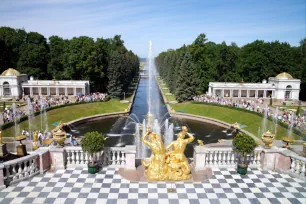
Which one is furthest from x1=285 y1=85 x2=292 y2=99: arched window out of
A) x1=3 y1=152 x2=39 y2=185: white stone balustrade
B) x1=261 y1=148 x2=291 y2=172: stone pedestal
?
x1=3 y1=152 x2=39 y2=185: white stone balustrade

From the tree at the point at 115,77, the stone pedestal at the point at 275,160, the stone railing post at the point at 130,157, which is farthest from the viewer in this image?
the tree at the point at 115,77

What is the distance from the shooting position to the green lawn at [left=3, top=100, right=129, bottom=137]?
35147mm

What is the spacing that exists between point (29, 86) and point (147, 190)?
55467 millimetres

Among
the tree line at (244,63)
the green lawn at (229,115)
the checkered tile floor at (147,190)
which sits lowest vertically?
the green lawn at (229,115)

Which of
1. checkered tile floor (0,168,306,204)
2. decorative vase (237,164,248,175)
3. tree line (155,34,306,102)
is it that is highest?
tree line (155,34,306,102)

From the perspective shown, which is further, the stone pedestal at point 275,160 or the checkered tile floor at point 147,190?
the stone pedestal at point 275,160

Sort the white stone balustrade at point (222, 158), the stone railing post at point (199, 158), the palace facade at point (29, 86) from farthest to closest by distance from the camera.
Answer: the palace facade at point (29, 86)
the white stone balustrade at point (222, 158)
the stone railing post at point (199, 158)

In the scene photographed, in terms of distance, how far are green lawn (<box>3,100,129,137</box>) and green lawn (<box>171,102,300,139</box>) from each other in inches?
476

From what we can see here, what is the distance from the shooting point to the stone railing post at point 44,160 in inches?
571

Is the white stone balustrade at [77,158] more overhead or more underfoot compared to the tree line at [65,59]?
more underfoot

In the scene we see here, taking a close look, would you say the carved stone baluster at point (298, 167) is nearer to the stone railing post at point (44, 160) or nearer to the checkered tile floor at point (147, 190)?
the checkered tile floor at point (147, 190)

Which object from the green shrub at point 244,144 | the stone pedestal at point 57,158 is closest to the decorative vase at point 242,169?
the green shrub at point 244,144

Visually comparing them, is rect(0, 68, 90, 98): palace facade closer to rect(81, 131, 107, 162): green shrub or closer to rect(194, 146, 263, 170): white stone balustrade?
rect(81, 131, 107, 162): green shrub

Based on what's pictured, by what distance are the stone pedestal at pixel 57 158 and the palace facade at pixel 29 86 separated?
46.2 meters
